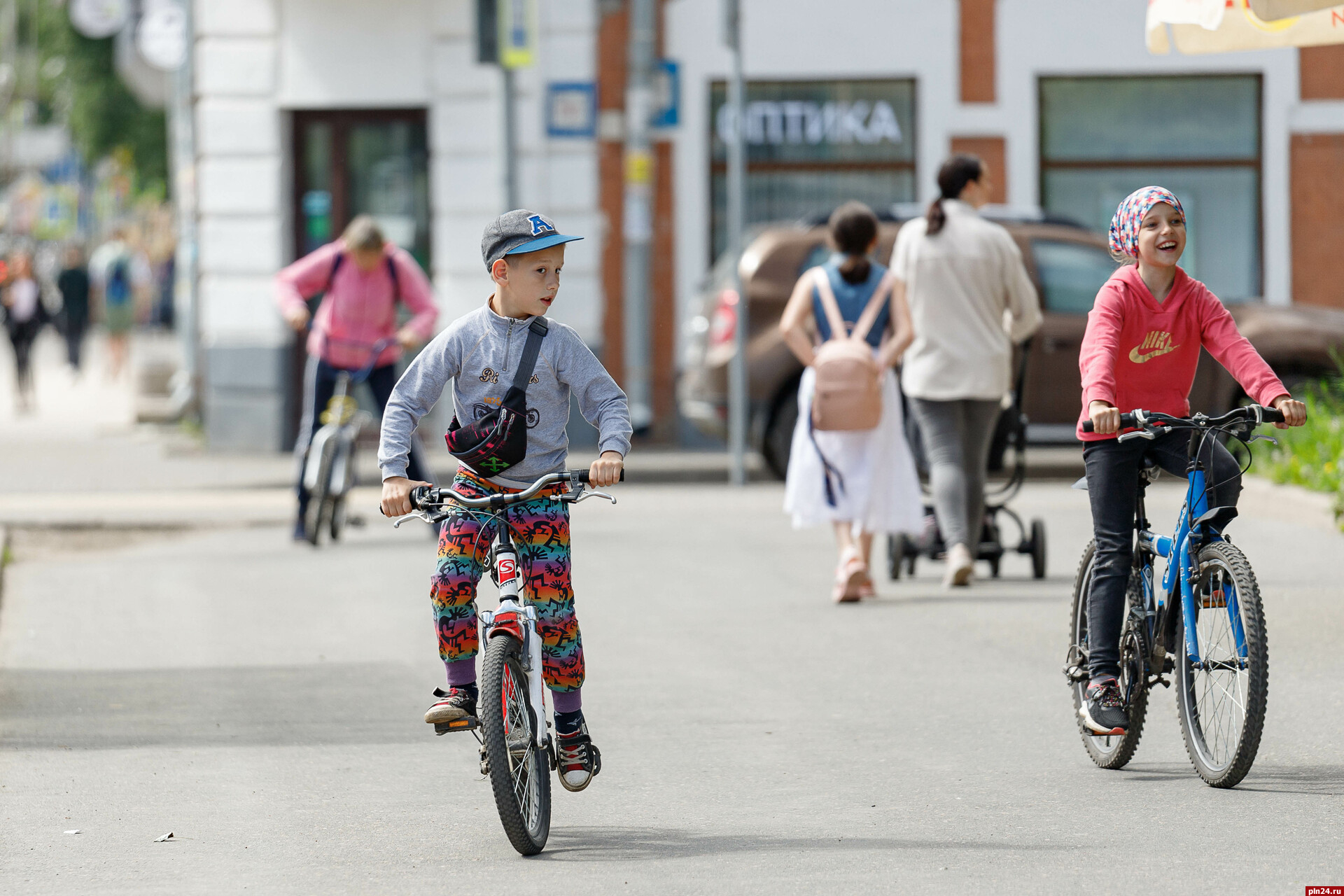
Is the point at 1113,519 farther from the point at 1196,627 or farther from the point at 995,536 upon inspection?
the point at 995,536

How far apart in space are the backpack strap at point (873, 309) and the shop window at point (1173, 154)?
9.72m

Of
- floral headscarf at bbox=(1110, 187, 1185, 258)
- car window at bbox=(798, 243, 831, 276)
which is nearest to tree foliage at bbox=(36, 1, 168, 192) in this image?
car window at bbox=(798, 243, 831, 276)

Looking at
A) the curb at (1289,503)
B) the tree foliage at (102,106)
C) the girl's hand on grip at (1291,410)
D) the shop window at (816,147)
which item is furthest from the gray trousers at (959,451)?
the tree foliage at (102,106)

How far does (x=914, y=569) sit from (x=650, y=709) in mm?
3669

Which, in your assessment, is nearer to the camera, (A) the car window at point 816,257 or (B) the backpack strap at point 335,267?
(B) the backpack strap at point 335,267

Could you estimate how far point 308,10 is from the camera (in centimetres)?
1834

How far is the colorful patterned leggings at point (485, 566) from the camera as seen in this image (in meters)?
5.65

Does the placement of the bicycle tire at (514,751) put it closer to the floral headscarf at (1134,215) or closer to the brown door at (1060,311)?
the floral headscarf at (1134,215)

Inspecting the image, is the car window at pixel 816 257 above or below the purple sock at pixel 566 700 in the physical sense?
above

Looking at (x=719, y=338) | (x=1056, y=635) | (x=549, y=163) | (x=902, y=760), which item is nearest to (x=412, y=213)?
(x=549, y=163)

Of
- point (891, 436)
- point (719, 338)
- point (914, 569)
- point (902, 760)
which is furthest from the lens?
point (719, 338)

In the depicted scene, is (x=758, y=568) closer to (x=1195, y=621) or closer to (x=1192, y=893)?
(x=1195, y=621)

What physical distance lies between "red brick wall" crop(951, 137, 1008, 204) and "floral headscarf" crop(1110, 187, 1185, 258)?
1316cm

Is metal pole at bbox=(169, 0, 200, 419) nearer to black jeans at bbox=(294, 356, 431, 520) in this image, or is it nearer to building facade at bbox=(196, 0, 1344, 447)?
building facade at bbox=(196, 0, 1344, 447)
